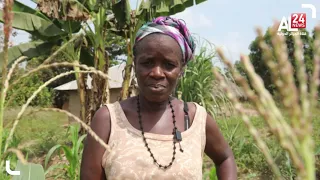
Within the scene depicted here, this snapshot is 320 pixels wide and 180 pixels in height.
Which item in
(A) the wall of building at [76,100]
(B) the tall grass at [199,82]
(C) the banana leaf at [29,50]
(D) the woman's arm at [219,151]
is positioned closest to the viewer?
(D) the woman's arm at [219,151]

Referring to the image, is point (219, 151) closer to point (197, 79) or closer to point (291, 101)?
point (291, 101)

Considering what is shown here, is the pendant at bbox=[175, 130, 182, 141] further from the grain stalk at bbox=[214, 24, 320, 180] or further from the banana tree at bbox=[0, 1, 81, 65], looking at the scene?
the banana tree at bbox=[0, 1, 81, 65]

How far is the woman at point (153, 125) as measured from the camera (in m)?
1.38

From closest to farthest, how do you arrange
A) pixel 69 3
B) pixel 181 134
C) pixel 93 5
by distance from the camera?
pixel 181 134 < pixel 69 3 < pixel 93 5

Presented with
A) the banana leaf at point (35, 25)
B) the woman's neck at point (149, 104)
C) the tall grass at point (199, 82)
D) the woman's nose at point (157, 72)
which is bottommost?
the tall grass at point (199, 82)

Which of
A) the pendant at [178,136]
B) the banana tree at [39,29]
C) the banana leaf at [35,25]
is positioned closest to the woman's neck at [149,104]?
the pendant at [178,136]

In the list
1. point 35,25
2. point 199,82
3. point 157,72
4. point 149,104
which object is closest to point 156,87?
point 157,72

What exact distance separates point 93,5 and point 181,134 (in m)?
4.68

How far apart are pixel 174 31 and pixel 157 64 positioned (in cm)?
15

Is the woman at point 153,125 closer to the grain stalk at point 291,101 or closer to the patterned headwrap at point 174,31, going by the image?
the patterned headwrap at point 174,31

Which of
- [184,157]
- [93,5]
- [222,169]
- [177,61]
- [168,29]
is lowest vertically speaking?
[222,169]

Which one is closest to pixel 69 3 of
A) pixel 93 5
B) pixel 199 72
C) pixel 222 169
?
pixel 93 5

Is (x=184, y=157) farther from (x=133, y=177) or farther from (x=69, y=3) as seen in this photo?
(x=69, y=3)

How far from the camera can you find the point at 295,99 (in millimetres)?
199
